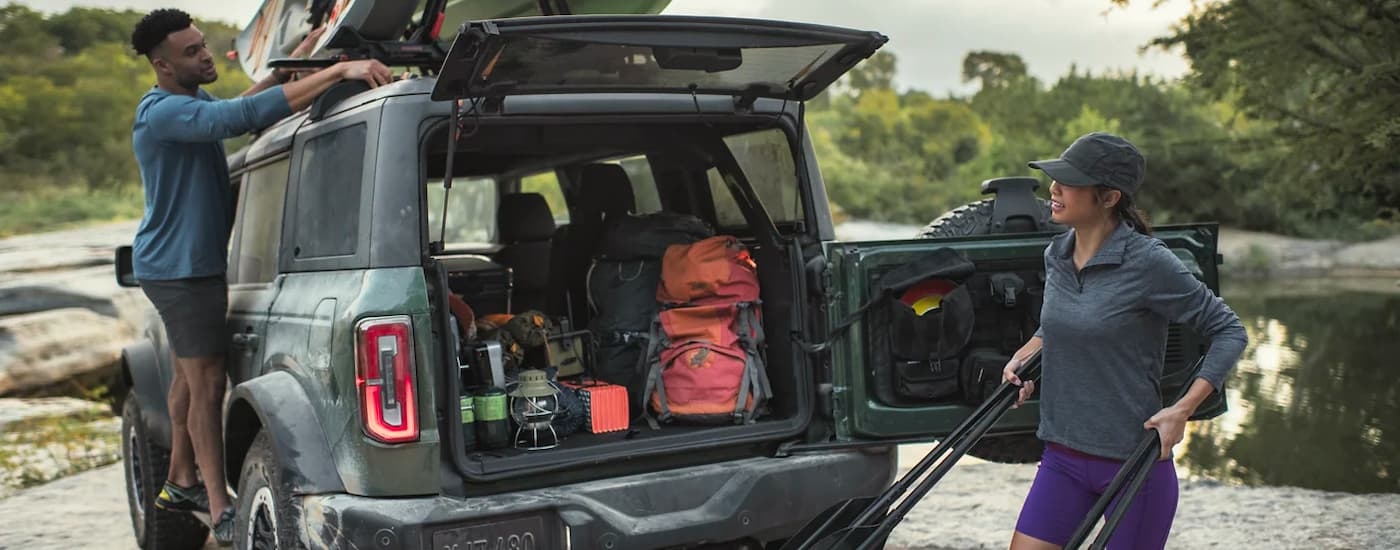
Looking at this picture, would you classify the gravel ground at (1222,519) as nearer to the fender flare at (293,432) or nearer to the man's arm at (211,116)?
the fender flare at (293,432)

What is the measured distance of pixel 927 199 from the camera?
104 feet

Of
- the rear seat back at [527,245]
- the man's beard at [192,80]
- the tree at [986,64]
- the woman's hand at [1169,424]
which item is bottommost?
the woman's hand at [1169,424]

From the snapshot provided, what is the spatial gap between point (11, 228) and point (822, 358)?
1824 cm

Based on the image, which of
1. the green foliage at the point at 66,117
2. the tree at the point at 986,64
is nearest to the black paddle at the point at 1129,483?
the green foliage at the point at 66,117

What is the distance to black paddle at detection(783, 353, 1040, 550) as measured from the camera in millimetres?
2990

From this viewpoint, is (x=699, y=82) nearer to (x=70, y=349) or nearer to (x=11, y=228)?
(x=70, y=349)

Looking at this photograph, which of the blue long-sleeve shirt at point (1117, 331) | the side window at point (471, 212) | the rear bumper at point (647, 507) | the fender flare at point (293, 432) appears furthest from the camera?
the side window at point (471, 212)

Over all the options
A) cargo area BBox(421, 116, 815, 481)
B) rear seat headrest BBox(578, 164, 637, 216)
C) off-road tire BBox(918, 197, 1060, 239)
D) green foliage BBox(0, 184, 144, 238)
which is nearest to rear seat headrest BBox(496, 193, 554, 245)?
cargo area BBox(421, 116, 815, 481)

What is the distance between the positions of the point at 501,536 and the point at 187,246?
1930mm

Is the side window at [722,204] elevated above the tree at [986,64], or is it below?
below

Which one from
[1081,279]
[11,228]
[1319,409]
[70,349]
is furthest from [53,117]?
[1081,279]

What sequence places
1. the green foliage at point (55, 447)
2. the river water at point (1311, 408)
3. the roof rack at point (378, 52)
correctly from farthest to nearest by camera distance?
the green foliage at point (55, 447)
the river water at point (1311, 408)
the roof rack at point (378, 52)

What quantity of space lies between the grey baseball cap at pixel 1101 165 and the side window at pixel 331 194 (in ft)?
6.35

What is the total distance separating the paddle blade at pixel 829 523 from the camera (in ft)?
10.7
